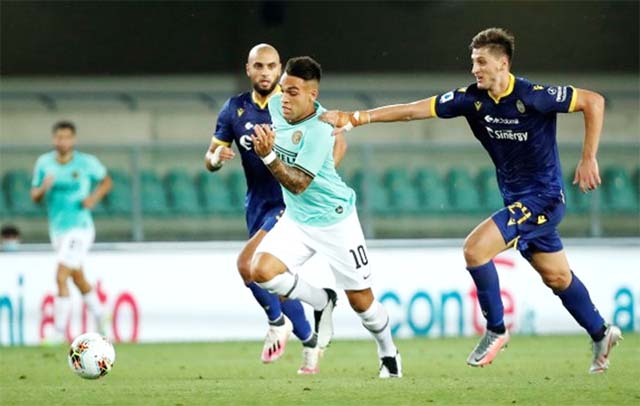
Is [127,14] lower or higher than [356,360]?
higher

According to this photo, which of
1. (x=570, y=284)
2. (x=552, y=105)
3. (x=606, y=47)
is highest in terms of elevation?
(x=606, y=47)

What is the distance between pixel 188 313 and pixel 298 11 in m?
5.46

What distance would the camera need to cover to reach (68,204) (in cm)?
1430

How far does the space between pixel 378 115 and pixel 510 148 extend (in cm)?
94

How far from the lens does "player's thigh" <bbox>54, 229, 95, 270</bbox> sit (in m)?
13.9

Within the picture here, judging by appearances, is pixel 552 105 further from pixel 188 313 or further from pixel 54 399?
pixel 188 313

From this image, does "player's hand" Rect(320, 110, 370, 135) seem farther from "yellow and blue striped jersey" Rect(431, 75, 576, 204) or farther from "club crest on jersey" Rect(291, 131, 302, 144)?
"yellow and blue striped jersey" Rect(431, 75, 576, 204)

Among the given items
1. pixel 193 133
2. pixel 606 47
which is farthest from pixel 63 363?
pixel 606 47

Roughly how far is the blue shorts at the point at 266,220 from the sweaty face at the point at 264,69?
0.88m

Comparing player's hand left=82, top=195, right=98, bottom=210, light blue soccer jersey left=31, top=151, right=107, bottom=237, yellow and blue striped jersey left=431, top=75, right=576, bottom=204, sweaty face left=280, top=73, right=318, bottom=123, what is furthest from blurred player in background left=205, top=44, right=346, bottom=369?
light blue soccer jersey left=31, top=151, right=107, bottom=237

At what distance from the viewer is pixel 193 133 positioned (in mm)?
17891

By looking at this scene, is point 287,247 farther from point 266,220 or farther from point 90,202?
point 90,202

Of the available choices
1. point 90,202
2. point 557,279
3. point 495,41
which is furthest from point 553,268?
point 90,202

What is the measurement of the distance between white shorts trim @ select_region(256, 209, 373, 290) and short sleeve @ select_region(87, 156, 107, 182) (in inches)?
209
